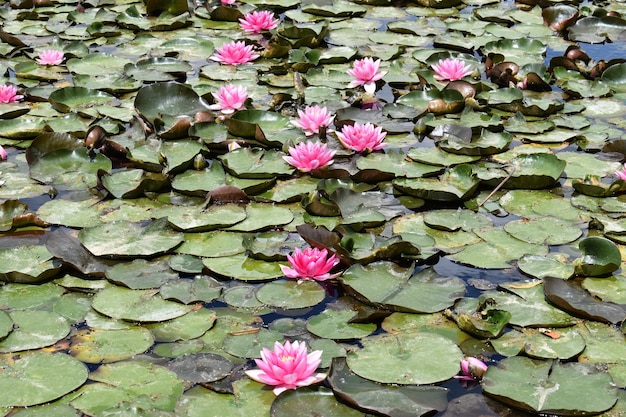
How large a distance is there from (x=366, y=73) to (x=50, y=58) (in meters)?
2.43

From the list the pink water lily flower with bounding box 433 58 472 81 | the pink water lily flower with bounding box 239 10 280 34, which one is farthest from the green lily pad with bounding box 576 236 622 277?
the pink water lily flower with bounding box 239 10 280 34

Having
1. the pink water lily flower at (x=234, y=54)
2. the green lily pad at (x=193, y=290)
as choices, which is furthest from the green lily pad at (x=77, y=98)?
the green lily pad at (x=193, y=290)

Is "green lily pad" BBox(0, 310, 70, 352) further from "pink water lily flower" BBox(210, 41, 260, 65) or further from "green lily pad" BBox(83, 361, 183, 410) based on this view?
"pink water lily flower" BBox(210, 41, 260, 65)

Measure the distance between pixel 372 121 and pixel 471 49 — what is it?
1.73 m

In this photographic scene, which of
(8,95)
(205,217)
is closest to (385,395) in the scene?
(205,217)

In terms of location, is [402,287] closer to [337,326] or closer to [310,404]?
[337,326]

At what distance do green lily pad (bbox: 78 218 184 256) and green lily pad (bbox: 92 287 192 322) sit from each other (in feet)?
0.95

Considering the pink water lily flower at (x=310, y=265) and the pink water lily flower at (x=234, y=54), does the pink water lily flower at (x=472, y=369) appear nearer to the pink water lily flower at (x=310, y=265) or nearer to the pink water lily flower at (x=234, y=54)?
the pink water lily flower at (x=310, y=265)

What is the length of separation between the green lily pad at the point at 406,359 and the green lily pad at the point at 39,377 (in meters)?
0.98

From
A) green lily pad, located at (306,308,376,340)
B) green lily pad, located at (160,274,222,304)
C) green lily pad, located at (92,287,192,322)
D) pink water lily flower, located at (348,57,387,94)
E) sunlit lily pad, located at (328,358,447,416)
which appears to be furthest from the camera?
pink water lily flower, located at (348,57,387,94)

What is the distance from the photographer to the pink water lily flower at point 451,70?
5734mm

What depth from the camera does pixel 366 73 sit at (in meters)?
5.60

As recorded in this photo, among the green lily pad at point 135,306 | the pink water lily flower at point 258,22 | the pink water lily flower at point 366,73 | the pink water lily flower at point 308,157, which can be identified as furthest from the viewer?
the pink water lily flower at point 258,22

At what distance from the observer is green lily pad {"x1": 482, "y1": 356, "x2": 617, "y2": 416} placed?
2691 mm
